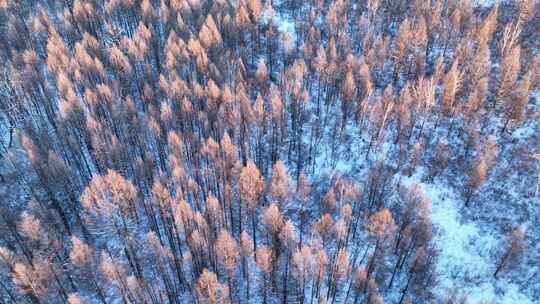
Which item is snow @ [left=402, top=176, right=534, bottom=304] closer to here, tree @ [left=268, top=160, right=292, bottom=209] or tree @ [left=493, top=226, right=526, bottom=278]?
tree @ [left=493, top=226, right=526, bottom=278]

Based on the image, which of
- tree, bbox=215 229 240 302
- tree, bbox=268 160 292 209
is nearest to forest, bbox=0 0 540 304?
tree, bbox=215 229 240 302

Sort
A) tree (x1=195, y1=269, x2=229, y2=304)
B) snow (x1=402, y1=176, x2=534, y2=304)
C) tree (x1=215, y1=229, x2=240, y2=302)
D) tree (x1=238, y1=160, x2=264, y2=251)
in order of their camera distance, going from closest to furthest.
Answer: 1. tree (x1=195, y1=269, x2=229, y2=304)
2. tree (x1=215, y1=229, x2=240, y2=302)
3. snow (x1=402, y1=176, x2=534, y2=304)
4. tree (x1=238, y1=160, x2=264, y2=251)

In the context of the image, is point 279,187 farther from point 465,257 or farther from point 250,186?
point 465,257

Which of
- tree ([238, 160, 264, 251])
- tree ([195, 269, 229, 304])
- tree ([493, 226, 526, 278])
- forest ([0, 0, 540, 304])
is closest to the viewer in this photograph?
tree ([195, 269, 229, 304])

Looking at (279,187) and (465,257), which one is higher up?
(279,187)

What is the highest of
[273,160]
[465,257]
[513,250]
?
[273,160]

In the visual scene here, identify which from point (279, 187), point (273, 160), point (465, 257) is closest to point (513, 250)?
point (465, 257)
